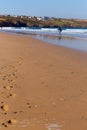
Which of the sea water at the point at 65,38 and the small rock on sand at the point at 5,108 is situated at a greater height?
the small rock on sand at the point at 5,108

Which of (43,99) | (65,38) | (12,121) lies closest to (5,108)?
(12,121)

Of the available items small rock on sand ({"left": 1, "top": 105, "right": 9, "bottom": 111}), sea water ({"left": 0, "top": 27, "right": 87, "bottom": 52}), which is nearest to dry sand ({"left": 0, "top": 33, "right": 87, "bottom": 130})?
small rock on sand ({"left": 1, "top": 105, "right": 9, "bottom": 111})

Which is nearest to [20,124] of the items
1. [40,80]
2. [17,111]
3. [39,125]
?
[39,125]

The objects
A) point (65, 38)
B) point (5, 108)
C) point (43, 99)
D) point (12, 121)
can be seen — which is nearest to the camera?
point (12, 121)

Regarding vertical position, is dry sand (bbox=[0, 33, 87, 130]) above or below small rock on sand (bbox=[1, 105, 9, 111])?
below

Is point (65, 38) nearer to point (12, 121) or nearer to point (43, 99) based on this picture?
point (43, 99)

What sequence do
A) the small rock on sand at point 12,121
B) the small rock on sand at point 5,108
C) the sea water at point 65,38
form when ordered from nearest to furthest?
the small rock on sand at point 12,121, the small rock on sand at point 5,108, the sea water at point 65,38

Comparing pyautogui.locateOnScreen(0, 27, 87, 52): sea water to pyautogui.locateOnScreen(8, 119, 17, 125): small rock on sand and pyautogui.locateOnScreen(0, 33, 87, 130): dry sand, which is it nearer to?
pyautogui.locateOnScreen(0, 33, 87, 130): dry sand

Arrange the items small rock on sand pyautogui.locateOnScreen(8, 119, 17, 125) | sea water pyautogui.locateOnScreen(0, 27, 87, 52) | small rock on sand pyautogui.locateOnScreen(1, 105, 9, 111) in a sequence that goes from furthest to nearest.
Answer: sea water pyautogui.locateOnScreen(0, 27, 87, 52) → small rock on sand pyautogui.locateOnScreen(1, 105, 9, 111) → small rock on sand pyautogui.locateOnScreen(8, 119, 17, 125)

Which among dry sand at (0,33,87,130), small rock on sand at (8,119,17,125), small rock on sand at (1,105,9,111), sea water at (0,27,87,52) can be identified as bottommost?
sea water at (0,27,87,52)

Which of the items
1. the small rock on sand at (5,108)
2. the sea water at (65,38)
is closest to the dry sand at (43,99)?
the small rock on sand at (5,108)

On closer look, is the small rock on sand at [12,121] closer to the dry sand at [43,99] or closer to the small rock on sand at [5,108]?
the dry sand at [43,99]

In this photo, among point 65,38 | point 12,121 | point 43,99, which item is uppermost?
point 12,121

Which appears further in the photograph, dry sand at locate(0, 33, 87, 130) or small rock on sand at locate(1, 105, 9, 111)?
small rock on sand at locate(1, 105, 9, 111)
